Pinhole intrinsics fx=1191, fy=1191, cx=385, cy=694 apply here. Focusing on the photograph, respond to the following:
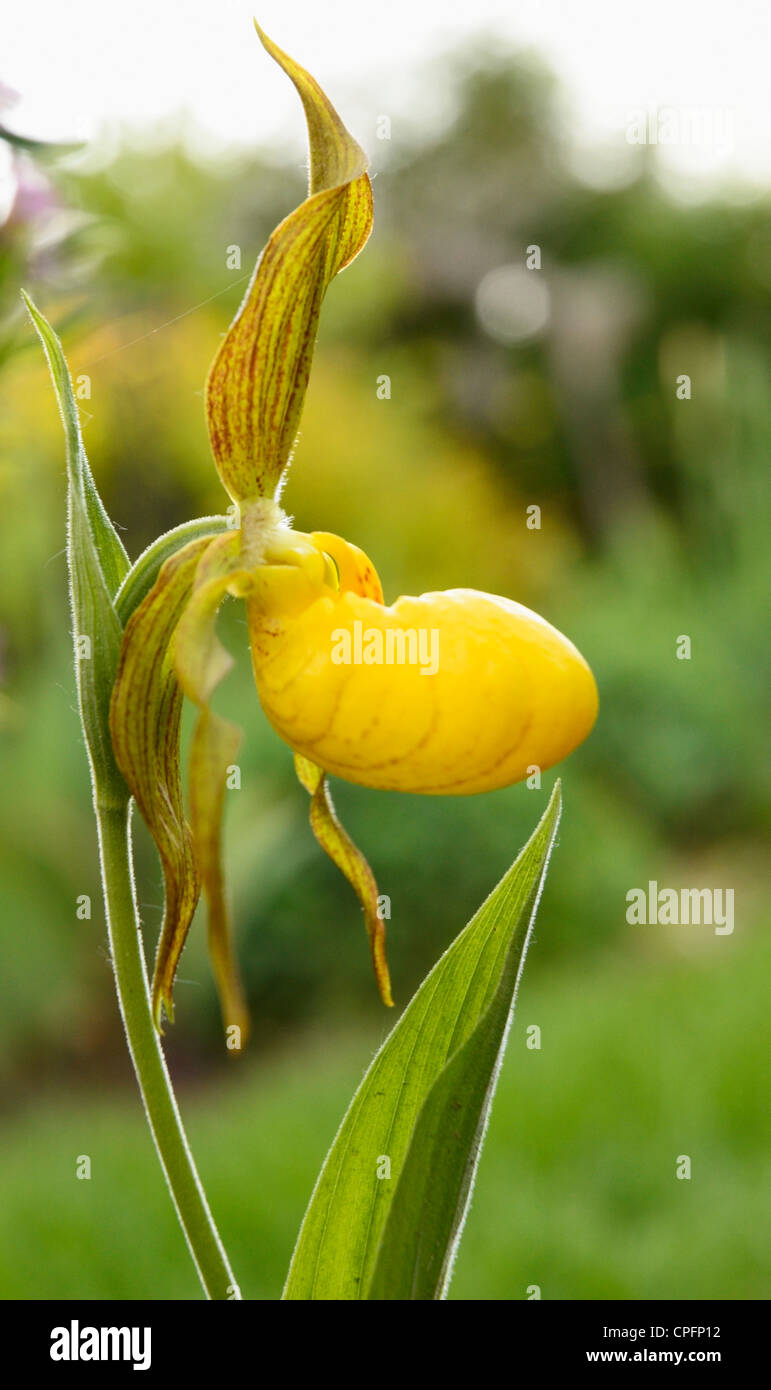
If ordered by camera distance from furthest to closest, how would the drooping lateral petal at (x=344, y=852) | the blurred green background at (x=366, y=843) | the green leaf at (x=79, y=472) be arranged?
the blurred green background at (x=366, y=843), the drooping lateral petal at (x=344, y=852), the green leaf at (x=79, y=472)

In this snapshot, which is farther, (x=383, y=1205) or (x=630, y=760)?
(x=630, y=760)

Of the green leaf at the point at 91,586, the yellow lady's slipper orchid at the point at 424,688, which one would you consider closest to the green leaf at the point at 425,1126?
the yellow lady's slipper orchid at the point at 424,688

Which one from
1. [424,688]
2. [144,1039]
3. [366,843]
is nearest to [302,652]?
[424,688]

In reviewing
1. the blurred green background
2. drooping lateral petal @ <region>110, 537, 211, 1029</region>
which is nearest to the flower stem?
drooping lateral petal @ <region>110, 537, 211, 1029</region>

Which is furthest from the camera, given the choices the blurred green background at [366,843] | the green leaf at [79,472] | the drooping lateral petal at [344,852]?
the blurred green background at [366,843]

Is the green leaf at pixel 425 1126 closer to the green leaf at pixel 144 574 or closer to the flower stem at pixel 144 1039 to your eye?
the flower stem at pixel 144 1039

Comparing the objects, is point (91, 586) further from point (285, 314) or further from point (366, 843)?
point (366, 843)
